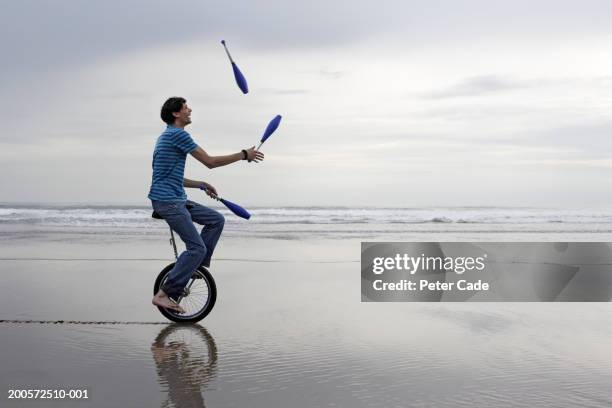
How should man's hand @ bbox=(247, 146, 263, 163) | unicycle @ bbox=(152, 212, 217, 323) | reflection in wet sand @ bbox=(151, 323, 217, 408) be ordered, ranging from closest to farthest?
reflection in wet sand @ bbox=(151, 323, 217, 408), man's hand @ bbox=(247, 146, 263, 163), unicycle @ bbox=(152, 212, 217, 323)

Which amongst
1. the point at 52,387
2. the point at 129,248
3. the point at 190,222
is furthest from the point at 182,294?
the point at 129,248

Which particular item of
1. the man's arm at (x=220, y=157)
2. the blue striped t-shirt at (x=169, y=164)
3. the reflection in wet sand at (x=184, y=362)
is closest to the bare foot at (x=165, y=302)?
the reflection in wet sand at (x=184, y=362)

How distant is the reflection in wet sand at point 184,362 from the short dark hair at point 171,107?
1916 millimetres

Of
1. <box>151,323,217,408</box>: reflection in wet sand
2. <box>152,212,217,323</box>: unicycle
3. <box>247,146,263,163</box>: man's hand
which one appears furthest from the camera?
<box>152,212,217,323</box>: unicycle

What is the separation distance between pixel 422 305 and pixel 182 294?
267 centimetres

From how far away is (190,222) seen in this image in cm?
625

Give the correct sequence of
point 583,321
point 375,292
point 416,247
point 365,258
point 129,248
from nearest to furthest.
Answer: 1. point 583,321
2. point 375,292
3. point 365,258
4. point 129,248
5. point 416,247

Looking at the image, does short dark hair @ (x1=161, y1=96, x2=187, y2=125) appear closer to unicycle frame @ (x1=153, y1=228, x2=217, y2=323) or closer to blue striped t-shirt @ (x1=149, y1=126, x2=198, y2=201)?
blue striped t-shirt @ (x1=149, y1=126, x2=198, y2=201)

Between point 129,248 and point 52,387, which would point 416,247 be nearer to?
point 129,248

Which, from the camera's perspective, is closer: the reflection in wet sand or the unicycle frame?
the reflection in wet sand

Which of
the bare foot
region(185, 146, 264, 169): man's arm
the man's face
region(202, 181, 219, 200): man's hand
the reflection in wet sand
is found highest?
the man's face

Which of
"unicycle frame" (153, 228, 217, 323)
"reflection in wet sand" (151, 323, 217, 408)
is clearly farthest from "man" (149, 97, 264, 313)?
"reflection in wet sand" (151, 323, 217, 408)

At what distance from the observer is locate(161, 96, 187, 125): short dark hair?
20.4ft

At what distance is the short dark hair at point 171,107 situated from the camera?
6219 millimetres
